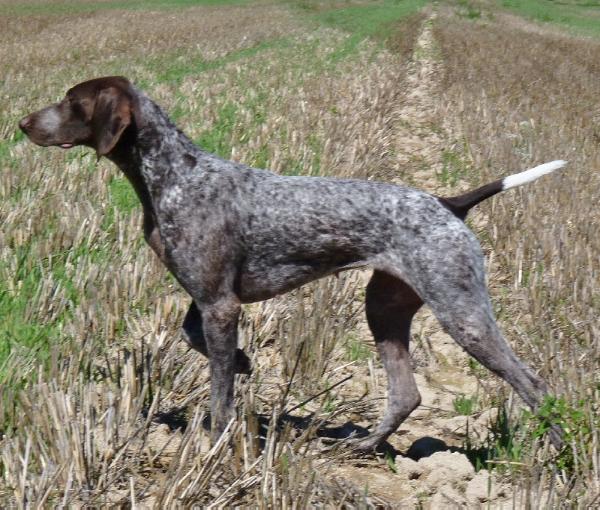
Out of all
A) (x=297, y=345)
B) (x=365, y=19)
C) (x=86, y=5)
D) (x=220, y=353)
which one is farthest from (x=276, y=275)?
(x=86, y=5)

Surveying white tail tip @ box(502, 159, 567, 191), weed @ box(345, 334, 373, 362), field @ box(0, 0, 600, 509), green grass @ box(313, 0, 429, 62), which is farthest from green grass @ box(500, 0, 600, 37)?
white tail tip @ box(502, 159, 567, 191)

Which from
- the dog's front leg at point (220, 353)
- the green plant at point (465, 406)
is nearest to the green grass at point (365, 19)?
the green plant at point (465, 406)

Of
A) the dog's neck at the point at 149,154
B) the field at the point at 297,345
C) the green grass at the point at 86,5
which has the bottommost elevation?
the field at the point at 297,345

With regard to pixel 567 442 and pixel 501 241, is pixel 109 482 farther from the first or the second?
pixel 501 241

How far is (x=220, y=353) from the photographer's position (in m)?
3.83

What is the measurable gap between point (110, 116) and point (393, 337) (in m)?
1.71

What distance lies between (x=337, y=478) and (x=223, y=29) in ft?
88.1

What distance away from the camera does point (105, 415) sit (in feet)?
11.6

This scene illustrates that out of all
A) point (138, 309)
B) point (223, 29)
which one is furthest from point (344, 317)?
point (223, 29)

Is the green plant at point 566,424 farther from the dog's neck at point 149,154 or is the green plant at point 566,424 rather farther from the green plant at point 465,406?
the dog's neck at point 149,154

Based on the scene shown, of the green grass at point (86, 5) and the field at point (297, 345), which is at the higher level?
the green grass at point (86, 5)

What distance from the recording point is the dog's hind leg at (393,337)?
13.4 ft

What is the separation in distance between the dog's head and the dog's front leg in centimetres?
85

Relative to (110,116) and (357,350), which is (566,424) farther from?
(110,116)
